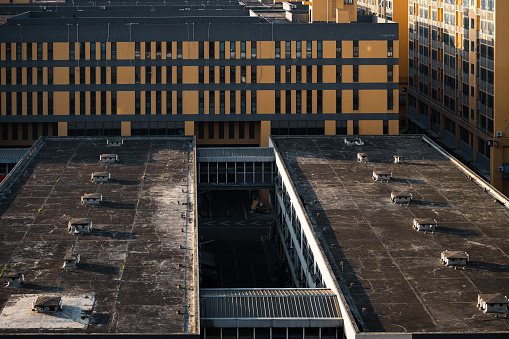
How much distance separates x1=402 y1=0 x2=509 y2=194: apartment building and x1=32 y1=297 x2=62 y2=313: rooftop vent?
274 feet

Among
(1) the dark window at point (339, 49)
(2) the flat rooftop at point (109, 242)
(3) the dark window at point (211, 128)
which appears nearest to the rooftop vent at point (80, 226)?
(2) the flat rooftop at point (109, 242)

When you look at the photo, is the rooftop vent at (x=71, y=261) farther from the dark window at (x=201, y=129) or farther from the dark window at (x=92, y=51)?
the dark window at (x=201, y=129)

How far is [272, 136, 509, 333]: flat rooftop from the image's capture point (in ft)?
236

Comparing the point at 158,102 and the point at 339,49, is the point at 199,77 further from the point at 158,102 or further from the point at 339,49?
the point at 339,49

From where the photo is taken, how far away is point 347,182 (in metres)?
109

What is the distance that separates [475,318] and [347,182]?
39845 millimetres

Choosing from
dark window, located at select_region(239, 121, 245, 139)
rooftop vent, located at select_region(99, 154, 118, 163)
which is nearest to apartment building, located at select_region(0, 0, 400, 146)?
dark window, located at select_region(239, 121, 245, 139)

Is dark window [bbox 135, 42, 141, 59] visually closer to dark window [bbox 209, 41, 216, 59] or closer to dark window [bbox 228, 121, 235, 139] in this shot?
dark window [bbox 209, 41, 216, 59]

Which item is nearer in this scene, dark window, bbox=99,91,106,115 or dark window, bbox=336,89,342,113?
dark window, bbox=336,89,342,113

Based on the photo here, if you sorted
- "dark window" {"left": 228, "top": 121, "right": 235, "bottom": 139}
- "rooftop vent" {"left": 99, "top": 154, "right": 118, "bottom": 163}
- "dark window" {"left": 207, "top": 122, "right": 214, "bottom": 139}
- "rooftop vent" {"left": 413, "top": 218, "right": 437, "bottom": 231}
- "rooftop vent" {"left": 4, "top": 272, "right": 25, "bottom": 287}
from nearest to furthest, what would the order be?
"rooftop vent" {"left": 4, "top": 272, "right": 25, "bottom": 287} → "rooftop vent" {"left": 413, "top": 218, "right": 437, "bottom": 231} → "rooftop vent" {"left": 99, "top": 154, "right": 118, "bottom": 163} → "dark window" {"left": 228, "top": 121, "right": 235, "bottom": 139} → "dark window" {"left": 207, "top": 122, "right": 214, "bottom": 139}

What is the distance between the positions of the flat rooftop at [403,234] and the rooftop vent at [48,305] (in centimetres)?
2148

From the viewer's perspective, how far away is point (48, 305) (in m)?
70.6

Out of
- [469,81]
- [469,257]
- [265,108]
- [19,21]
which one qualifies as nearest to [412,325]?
[469,257]

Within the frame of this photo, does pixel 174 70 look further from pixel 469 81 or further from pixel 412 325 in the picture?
pixel 412 325
